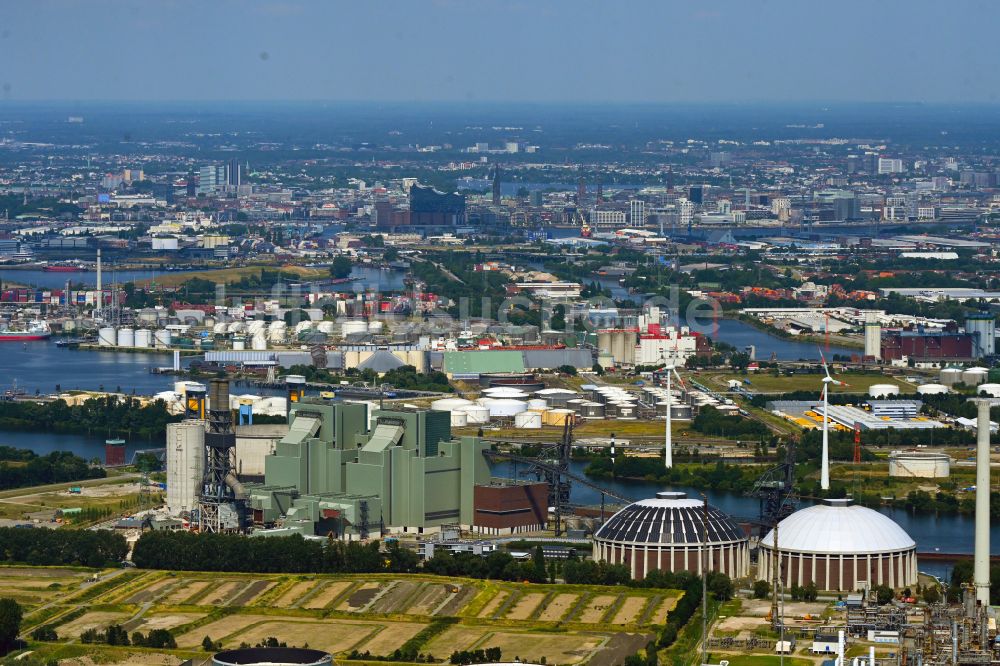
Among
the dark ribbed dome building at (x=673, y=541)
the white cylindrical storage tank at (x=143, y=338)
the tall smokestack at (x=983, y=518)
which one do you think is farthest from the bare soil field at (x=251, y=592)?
the white cylindrical storage tank at (x=143, y=338)

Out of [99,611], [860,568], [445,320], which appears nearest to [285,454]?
[99,611]

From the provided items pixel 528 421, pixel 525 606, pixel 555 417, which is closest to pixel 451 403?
pixel 528 421

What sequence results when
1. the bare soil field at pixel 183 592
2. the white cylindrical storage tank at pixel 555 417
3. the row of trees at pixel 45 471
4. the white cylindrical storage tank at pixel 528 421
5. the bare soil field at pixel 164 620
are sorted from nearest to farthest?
the bare soil field at pixel 164 620 → the bare soil field at pixel 183 592 → the row of trees at pixel 45 471 → the white cylindrical storage tank at pixel 528 421 → the white cylindrical storage tank at pixel 555 417

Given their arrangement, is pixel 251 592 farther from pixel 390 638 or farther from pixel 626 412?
pixel 626 412

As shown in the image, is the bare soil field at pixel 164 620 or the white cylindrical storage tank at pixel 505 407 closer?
the bare soil field at pixel 164 620

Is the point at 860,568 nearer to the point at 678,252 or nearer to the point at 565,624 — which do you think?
the point at 565,624

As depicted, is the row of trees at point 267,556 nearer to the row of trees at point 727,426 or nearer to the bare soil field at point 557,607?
the bare soil field at point 557,607
